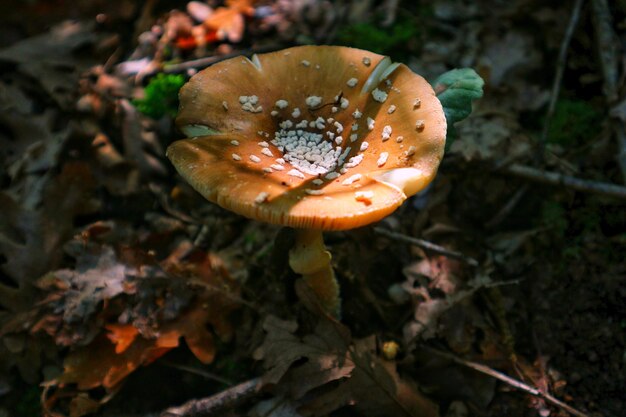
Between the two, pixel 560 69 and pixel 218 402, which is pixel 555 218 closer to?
pixel 560 69

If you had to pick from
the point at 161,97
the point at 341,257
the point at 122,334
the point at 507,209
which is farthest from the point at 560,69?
the point at 122,334

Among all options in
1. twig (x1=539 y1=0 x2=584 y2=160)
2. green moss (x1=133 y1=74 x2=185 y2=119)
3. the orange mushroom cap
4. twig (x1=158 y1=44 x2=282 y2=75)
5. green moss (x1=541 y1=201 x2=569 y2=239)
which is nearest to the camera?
the orange mushroom cap

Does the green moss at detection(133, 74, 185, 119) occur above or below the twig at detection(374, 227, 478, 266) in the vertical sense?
above

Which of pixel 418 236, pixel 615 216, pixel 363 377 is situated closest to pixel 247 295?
pixel 363 377

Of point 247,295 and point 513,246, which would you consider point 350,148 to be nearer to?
point 247,295

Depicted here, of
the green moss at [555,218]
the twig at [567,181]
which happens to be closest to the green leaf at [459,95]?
the twig at [567,181]

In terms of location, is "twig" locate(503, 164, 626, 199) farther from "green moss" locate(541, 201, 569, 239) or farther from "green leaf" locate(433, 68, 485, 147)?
"green leaf" locate(433, 68, 485, 147)


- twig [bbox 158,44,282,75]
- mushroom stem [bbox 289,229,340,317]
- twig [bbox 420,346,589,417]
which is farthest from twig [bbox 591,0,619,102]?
twig [bbox 158,44,282,75]
